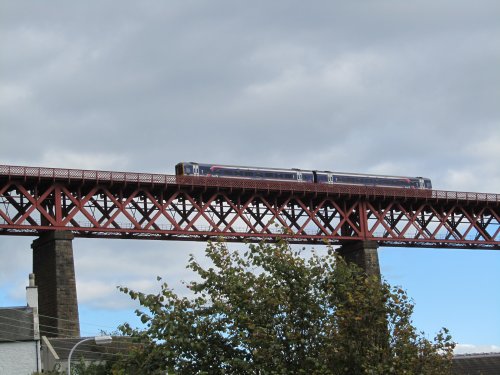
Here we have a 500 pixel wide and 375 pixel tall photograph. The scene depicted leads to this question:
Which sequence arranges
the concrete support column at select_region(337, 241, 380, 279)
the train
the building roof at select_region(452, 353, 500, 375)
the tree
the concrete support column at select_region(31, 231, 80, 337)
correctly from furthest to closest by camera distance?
the concrete support column at select_region(337, 241, 380, 279) < the train < the concrete support column at select_region(31, 231, 80, 337) < the building roof at select_region(452, 353, 500, 375) < the tree

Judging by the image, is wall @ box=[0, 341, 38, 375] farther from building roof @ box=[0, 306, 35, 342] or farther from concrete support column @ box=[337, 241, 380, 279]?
concrete support column @ box=[337, 241, 380, 279]

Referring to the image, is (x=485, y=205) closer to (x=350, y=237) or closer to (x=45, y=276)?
(x=350, y=237)

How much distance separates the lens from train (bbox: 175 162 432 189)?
78750 mm

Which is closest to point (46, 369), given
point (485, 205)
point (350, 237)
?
point (350, 237)

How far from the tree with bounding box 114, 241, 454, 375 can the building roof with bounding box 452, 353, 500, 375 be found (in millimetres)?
30608

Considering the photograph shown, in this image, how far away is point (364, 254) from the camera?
80625 mm

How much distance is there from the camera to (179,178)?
2958 inches

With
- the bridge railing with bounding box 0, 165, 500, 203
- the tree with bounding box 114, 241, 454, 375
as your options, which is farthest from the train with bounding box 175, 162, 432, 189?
the tree with bounding box 114, 241, 454, 375

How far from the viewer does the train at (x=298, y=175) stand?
78.8 m

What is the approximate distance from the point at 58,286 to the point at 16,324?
2318cm

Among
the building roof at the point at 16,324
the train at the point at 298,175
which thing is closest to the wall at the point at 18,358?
the building roof at the point at 16,324

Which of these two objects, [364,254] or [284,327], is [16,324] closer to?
[284,327]

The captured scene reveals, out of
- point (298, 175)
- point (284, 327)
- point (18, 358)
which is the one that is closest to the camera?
point (284, 327)

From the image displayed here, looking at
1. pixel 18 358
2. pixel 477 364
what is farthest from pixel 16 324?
pixel 477 364
